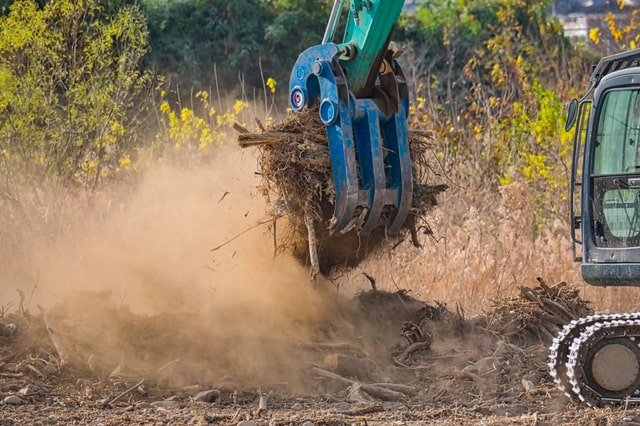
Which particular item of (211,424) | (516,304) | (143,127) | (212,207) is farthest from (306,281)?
(143,127)

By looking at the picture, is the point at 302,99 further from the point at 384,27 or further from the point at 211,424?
the point at 211,424

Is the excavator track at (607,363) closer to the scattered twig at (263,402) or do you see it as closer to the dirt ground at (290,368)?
the dirt ground at (290,368)

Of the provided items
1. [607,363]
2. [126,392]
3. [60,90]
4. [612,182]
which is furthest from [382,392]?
[60,90]

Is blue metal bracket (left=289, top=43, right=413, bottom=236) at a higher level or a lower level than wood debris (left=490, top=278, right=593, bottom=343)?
higher

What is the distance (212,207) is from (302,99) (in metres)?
1.69

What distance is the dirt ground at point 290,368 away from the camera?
18.9ft

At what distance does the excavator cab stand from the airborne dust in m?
2.01

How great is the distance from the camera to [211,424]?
5414 millimetres

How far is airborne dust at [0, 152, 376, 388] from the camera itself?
6.67 meters

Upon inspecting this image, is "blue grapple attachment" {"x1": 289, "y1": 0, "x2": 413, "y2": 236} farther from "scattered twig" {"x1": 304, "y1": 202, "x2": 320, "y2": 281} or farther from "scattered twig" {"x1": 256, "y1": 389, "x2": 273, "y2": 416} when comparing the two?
"scattered twig" {"x1": 256, "y1": 389, "x2": 273, "y2": 416}

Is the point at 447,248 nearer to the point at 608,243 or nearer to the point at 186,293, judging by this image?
the point at 186,293

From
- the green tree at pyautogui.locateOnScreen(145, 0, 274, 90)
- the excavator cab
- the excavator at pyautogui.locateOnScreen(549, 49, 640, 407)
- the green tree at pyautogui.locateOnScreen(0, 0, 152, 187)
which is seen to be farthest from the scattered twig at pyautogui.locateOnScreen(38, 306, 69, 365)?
the green tree at pyautogui.locateOnScreen(145, 0, 274, 90)

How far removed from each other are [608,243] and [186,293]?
3183 mm

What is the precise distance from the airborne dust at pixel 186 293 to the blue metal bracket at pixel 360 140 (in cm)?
91
